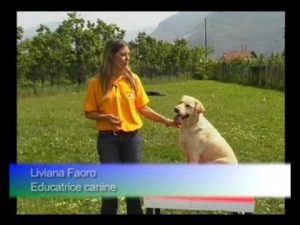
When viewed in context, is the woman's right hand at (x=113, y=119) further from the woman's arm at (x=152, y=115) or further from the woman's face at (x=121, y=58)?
the woman's face at (x=121, y=58)

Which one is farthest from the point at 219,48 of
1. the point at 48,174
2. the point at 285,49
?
the point at 48,174

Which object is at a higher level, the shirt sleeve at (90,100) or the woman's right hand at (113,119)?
the shirt sleeve at (90,100)

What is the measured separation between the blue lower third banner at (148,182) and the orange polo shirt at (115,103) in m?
0.43

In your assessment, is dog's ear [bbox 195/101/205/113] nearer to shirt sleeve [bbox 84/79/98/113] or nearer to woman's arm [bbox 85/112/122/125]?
woman's arm [bbox 85/112/122/125]

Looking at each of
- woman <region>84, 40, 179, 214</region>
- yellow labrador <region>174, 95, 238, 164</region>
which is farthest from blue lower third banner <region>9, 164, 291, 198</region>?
woman <region>84, 40, 179, 214</region>

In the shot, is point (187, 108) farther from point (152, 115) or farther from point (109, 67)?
point (109, 67)

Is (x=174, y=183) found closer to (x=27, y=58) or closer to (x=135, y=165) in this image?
(x=135, y=165)

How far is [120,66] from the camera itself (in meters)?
5.79

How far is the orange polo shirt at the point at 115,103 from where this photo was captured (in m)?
5.75

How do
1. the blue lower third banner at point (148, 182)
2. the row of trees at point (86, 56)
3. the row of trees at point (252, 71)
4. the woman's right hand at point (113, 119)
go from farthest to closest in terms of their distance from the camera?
the row of trees at point (252, 71) → the row of trees at point (86, 56) → the blue lower third banner at point (148, 182) → the woman's right hand at point (113, 119)

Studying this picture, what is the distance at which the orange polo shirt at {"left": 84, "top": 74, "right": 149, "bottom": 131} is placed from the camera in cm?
575

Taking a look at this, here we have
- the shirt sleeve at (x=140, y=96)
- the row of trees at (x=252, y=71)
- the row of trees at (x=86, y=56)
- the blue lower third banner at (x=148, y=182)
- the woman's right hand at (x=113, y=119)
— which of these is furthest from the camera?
the row of trees at (x=252, y=71)

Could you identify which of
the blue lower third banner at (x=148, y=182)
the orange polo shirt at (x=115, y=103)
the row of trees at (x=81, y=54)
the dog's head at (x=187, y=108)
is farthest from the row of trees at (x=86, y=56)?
the blue lower third banner at (x=148, y=182)

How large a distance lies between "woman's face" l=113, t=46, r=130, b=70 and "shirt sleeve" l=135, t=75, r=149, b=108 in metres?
0.17
